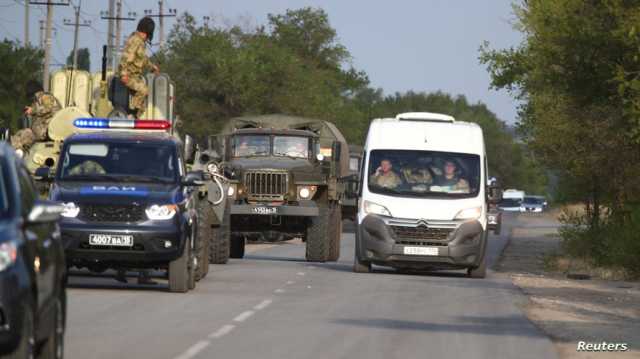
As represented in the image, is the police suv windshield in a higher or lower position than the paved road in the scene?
higher

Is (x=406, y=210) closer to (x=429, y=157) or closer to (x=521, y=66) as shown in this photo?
(x=429, y=157)

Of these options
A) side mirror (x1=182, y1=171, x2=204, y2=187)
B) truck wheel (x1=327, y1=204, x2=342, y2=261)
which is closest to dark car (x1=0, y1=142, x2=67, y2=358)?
side mirror (x1=182, y1=171, x2=204, y2=187)

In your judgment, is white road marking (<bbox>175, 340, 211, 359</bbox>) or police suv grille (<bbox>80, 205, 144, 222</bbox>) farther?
police suv grille (<bbox>80, 205, 144, 222</bbox>)

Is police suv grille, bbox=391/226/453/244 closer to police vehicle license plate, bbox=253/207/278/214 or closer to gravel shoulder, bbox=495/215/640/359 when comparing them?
gravel shoulder, bbox=495/215/640/359

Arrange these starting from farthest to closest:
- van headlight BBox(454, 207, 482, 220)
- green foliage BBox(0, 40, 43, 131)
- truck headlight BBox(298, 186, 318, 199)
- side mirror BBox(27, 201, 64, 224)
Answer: green foliage BBox(0, 40, 43, 131) → truck headlight BBox(298, 186, 318, 199) → van headlight BBox(454, 207, 482, 220) → side mirror BBox(27, 201, 64, 224)

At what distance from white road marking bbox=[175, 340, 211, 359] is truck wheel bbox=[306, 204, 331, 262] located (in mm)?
18306

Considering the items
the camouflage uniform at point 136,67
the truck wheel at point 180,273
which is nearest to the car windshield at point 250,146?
the camouflage uniform at point 136,67

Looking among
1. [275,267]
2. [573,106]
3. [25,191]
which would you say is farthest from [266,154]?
[25,191]

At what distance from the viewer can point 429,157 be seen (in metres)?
29.5

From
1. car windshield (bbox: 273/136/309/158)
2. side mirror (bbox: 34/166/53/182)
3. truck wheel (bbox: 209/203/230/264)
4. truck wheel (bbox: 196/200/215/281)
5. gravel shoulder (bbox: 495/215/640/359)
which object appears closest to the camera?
gravel shoulder (bbox: 495/215/640/359)

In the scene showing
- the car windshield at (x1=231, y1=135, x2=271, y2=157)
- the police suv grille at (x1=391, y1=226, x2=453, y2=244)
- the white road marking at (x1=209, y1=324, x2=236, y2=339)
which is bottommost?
the police suv grille at (x1=391, y1=226, x2=453, y2=244)

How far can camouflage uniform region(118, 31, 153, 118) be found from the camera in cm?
2442

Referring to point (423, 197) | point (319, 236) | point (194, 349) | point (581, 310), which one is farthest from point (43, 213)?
point (319, 236)

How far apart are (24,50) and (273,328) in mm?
71256
